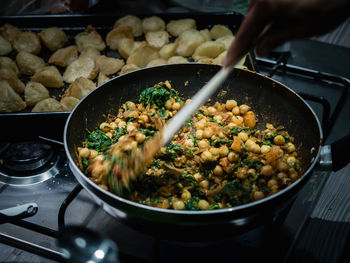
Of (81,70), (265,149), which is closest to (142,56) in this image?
(81,70)

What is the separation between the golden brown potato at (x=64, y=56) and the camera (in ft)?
8.45

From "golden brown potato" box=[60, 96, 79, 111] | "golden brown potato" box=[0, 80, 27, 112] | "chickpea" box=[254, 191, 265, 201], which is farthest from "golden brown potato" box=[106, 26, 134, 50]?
"chickpea" box=[254, 191, 265, 201]

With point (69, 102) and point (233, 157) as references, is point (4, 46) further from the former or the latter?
point (233, 157)

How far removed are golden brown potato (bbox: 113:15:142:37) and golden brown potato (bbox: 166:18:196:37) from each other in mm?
302

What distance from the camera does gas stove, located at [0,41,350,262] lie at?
141cm

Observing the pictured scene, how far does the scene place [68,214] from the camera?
1.62m

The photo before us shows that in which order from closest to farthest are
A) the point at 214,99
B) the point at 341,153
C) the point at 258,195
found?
the point at 341,153 → the point at 258,195 → the point at 214,99

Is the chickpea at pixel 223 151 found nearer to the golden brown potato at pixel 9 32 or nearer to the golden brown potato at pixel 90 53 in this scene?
the golden brown potato at pixel 90 53

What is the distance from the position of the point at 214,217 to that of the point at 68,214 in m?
0.99

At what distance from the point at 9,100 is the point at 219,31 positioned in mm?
1949

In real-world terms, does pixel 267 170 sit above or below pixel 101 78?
above

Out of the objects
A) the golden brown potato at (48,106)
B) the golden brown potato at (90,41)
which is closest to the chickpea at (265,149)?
the golden brown potato at (48,106)

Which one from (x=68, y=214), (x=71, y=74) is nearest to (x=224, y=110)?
(x=68, y=214)

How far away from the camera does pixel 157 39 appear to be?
9.01ft
